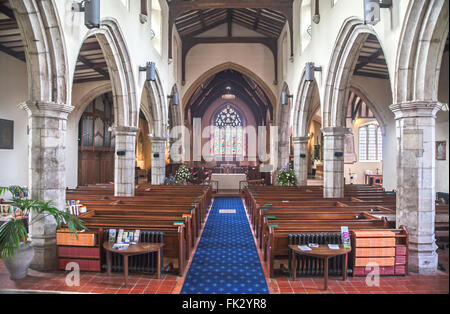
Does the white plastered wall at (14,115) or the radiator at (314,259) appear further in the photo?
the white plastered wall at (14,115)

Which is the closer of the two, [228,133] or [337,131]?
[337,131]

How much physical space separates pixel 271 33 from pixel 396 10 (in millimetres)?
10772

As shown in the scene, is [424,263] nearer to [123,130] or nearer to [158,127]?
[123,130]

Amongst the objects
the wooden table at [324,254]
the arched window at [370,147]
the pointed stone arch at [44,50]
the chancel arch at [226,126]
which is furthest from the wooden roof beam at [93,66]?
the arched window at [370,147]

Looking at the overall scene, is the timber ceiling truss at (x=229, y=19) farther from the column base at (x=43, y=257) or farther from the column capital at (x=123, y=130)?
the column base at (x=43, y=257)

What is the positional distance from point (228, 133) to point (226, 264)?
65.4 ft

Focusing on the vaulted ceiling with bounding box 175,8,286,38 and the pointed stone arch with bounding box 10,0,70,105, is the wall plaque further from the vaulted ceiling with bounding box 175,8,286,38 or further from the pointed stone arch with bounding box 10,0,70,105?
the vaulted ceiling with bounding box 175,8,286,38

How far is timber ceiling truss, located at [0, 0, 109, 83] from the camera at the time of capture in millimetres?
6912

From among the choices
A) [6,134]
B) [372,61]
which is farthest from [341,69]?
[6,134]

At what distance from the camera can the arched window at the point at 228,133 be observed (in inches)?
969

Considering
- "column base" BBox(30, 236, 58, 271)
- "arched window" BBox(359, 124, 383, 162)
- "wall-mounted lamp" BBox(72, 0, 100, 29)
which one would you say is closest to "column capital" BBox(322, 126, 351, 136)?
"wall-mounted lamp" BBox(72, 0, 100, 29)

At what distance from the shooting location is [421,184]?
4641mm

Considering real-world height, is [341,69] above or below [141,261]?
above

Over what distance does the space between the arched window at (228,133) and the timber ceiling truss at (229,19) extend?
951cm
